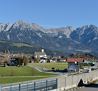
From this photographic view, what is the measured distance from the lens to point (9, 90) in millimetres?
A: 41531

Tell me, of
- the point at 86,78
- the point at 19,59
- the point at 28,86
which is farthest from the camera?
the point at 19,59

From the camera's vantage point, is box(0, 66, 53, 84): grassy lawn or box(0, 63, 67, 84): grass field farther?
box(0, 63, 67, 84): grass field

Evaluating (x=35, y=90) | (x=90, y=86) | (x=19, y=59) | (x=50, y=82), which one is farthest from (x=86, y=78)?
(x=19, y=59)

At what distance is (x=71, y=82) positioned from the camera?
2478 inches

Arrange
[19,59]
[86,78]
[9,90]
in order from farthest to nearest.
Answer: [19,59] → [86,78] → [9,90]

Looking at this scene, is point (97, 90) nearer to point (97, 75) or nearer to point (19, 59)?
point (97, 75)

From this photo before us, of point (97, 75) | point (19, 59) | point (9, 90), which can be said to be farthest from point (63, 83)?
point (19, 59)

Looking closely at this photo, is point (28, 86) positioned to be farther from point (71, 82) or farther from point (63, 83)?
point (71, 82)

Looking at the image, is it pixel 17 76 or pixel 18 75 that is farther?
pixel 18 75

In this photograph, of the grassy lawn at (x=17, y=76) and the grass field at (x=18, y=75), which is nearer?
the grassy lawn at (x=17, y=76)

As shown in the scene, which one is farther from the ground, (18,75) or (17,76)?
(18,75)

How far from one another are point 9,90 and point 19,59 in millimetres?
111176

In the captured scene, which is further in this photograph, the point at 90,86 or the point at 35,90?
the point at 90,86

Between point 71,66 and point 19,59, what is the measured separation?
3680 cm
